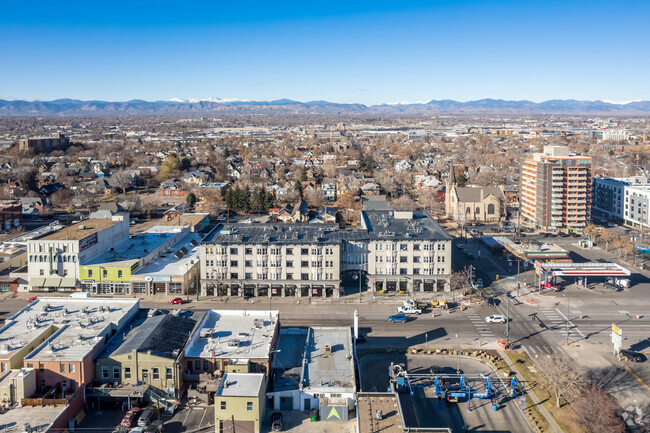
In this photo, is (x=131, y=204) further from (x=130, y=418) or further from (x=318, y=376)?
(x=318, y=376)

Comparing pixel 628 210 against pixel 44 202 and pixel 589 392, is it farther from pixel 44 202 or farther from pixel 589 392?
pixel 44 202

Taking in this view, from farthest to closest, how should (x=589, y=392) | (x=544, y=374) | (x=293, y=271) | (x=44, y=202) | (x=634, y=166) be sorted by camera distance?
(x=634, y=166), (x=44, y=202), (x=293, y=271), (x=544, y=374), (x=589, y=392)

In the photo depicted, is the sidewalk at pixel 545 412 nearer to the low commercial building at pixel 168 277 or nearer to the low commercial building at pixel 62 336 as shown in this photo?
the low commercial building at pixel 62 336

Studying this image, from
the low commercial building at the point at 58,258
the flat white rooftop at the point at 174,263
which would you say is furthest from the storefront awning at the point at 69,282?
the flat white rooftop at the point at 174,263

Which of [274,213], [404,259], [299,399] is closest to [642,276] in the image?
[404,259]

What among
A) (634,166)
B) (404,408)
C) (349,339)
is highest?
(634,166)

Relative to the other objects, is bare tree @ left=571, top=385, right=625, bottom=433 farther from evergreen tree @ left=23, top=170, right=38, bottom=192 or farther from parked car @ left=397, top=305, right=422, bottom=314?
evergreen tree @ left=23, top=170, right=38, bottom=192

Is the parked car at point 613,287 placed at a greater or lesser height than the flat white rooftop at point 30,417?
greater
